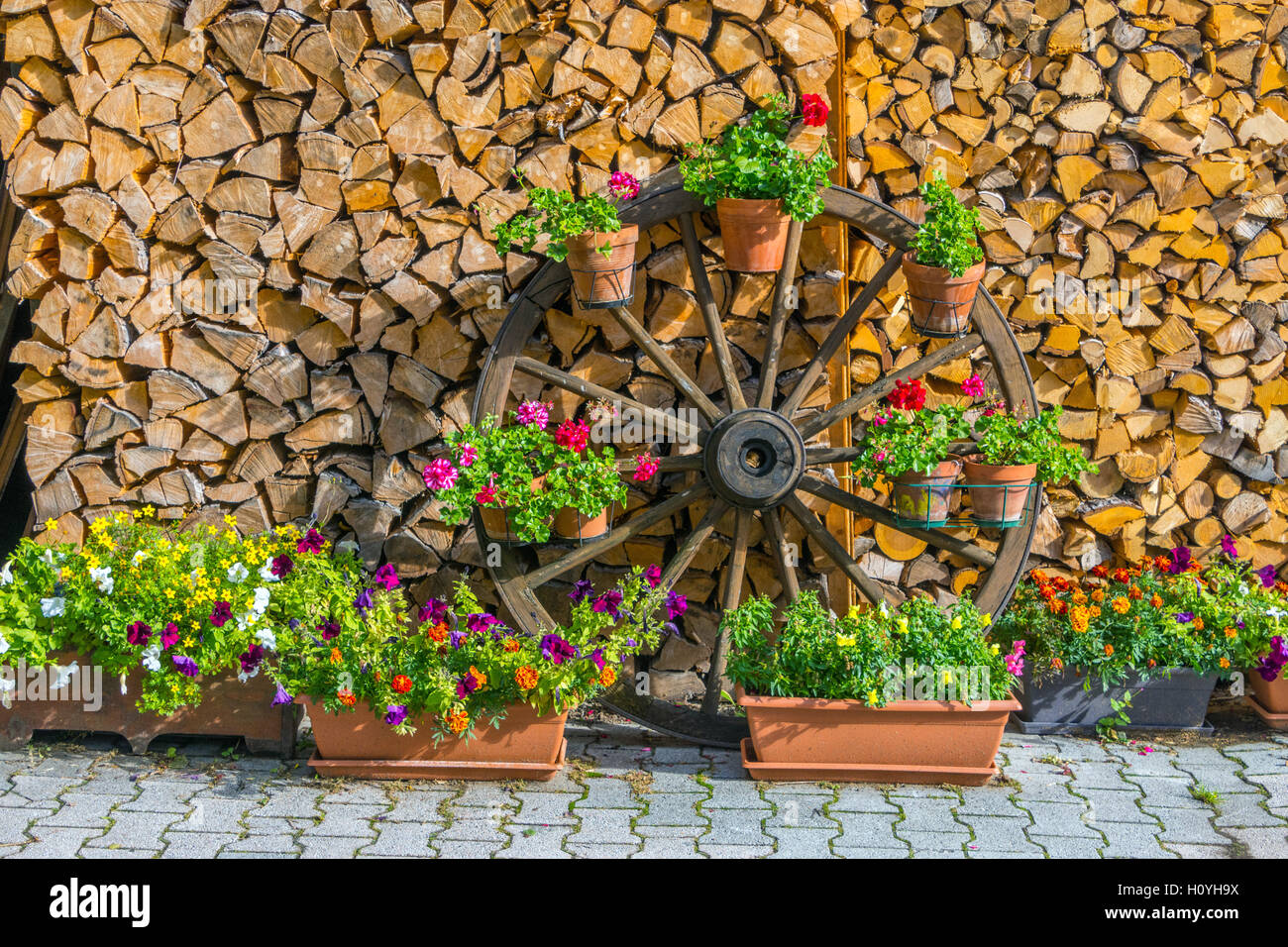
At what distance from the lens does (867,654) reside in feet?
12.1

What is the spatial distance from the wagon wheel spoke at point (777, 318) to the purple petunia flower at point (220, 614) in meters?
1.84

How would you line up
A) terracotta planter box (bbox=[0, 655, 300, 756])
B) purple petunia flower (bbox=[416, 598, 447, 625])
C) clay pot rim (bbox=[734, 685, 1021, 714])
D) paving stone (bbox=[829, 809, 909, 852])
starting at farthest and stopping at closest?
terracotta planter box (bbox=[0, 655, 300, 756]) → purple petunia flower (bbox=[416, 598, 447, 625]) → clay pot rim (bbox=[734, 685, 1021, 714]) → paving stone (bbox=[829, 809, 909, 852])

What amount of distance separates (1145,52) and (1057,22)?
34cm

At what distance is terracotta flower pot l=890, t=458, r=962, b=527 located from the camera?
12.9 feet

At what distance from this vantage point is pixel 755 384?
4.32 metres

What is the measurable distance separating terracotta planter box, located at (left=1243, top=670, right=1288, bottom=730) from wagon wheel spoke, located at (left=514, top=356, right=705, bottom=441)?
85.1 inches

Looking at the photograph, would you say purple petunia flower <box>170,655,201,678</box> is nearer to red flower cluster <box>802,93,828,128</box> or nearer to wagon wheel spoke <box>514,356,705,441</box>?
wagon wheel spoke <box>514,356,705,441</box>

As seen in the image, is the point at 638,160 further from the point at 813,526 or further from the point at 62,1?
the point at 62,1

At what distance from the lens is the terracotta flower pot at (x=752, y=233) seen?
3883 mm

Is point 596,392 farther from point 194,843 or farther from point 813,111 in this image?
point 194,843

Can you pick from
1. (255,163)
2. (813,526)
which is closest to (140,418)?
(255,163)

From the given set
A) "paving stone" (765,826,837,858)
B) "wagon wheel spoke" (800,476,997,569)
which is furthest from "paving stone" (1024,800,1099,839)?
"wagon wheel spoke" (800,476,997,569)

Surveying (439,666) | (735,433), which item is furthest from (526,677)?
(735,433)

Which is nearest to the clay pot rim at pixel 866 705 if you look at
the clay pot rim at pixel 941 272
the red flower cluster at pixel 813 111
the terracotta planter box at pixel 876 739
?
the terracotta planter box at pixel 876 739
